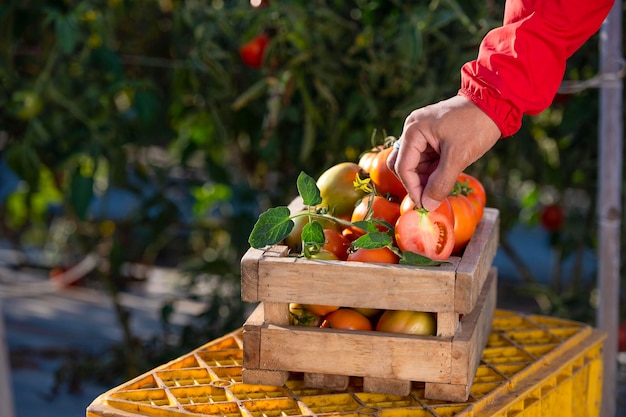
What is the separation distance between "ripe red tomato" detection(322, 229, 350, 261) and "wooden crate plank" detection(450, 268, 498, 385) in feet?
0.83

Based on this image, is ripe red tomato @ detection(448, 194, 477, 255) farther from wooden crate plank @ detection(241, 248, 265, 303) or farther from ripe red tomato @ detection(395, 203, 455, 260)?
wooden crate plank @ detection(241, 248, 265, 303)

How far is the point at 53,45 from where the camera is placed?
3.03 m

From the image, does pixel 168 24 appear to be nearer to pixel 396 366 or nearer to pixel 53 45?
pixel 53 45

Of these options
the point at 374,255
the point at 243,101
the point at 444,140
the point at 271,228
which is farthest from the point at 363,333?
the point at 243,101

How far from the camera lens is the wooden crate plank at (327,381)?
5.44ft

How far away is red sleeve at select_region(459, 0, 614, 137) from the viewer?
4.85ft

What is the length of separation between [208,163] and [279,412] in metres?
1.72

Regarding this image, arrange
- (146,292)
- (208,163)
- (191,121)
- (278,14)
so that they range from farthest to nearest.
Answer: (146,292), (191,121), (208,163), (278,14)

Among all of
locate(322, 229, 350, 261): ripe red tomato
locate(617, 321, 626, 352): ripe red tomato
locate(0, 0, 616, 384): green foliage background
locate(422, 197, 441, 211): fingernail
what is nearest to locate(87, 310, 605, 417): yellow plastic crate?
locate(322, 229, 350, 261): ripe red tomato

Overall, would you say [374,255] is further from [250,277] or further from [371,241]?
[250,277]

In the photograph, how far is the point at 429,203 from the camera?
1545mm

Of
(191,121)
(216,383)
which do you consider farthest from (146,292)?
(216,383)

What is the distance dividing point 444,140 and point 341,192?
34 centimetres

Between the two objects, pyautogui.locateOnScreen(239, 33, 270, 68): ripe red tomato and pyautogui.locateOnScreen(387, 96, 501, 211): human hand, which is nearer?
pyautogui.locateOnScreen(387, 96, 501, 211): human hand
